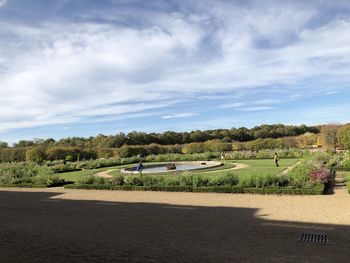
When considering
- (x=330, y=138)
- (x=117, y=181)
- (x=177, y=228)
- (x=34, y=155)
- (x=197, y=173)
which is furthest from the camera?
(x=330, y=138)

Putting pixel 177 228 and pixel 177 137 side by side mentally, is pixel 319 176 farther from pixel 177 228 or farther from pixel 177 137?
pixel 177 137

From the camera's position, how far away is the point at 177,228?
356 inches

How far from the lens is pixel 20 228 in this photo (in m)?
9.52

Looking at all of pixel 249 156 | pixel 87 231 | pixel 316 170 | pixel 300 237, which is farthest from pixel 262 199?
pixel 249 156

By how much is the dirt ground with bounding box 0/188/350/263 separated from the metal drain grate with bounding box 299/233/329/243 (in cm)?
15

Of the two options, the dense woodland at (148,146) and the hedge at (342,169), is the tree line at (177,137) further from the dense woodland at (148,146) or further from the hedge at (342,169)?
the hedge at (342,169)

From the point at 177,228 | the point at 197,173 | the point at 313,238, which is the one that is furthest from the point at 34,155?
the point at 313,238

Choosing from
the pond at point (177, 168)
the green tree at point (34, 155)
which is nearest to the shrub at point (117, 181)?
the pond at point (177, 168)

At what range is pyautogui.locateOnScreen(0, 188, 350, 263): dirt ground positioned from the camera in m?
6.89

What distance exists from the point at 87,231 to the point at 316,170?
9902 millimetres

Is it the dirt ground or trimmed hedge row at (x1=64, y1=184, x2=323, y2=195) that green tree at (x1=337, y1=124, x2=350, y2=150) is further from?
the dirt ground

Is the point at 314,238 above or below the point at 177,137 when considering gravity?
below

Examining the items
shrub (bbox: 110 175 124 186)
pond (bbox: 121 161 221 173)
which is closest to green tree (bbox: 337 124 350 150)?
pond (bbox: 121 161 221 173)

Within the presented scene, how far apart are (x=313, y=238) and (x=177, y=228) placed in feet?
9.88
